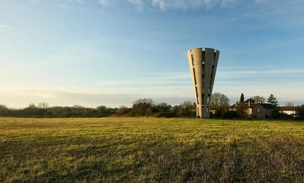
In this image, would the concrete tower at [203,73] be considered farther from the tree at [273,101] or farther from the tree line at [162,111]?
the tree at [273,101]

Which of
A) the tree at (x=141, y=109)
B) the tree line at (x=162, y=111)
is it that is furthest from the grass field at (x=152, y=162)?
the tree at (x=141, y=109)

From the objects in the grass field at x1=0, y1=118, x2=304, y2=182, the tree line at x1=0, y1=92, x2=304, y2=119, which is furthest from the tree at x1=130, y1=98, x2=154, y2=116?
the grass field at x1=0, y1=118, x2=304, y2=182

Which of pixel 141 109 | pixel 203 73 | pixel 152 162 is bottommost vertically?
pixel 152 162

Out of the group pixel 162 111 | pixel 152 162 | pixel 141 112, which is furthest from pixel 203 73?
pixel 152 162

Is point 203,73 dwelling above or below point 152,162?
above

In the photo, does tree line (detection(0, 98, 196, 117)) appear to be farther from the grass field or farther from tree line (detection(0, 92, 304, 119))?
the grass field

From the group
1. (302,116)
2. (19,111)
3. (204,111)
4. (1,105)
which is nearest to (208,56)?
(204,111)

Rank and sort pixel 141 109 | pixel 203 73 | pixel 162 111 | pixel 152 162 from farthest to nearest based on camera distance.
Answer: pixel 141 109
pixel 162 111
pixel 203 73
pixel 152 162

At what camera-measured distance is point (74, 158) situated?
868 cm

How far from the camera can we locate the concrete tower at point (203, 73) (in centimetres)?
4222

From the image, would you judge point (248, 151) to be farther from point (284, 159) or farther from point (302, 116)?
point (302, 116)

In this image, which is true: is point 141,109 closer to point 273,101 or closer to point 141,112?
point 141,112

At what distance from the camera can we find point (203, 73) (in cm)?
4309

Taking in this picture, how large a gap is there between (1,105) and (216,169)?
9520cm
